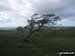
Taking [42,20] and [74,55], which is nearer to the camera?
[74,55]

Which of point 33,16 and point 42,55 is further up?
point 33,16

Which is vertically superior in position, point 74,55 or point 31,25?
point 31,25

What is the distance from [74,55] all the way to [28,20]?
71.2 feet

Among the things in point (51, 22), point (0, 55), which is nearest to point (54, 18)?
point (51, 22)

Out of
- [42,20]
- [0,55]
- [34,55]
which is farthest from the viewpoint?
[42,20]

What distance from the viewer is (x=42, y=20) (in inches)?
1588

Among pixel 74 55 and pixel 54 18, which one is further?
pixel 54 18

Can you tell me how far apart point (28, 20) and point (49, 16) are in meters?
6.43

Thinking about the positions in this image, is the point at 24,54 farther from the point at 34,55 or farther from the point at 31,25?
the point at 31,25

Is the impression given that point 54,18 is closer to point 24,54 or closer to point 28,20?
point 28,20

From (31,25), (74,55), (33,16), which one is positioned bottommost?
(74,55)

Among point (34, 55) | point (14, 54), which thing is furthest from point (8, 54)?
point (34, 55)

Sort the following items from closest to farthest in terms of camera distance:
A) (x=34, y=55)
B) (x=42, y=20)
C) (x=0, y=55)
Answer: (x=0, y=55), (x=34, y=55), (x=42, y=20)

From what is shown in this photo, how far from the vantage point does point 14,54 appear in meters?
24.4
